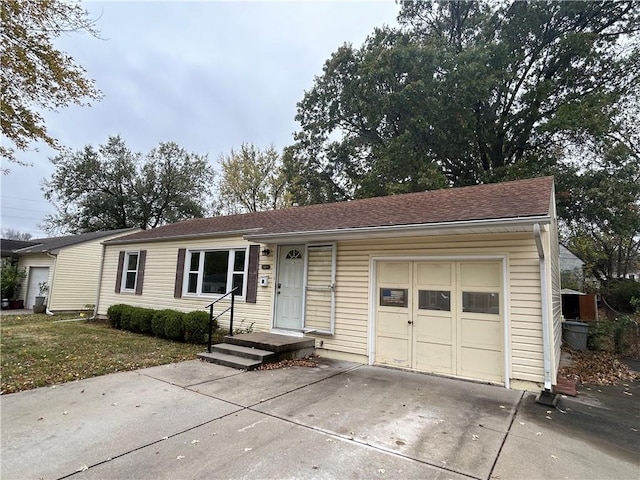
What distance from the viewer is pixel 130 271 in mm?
11852

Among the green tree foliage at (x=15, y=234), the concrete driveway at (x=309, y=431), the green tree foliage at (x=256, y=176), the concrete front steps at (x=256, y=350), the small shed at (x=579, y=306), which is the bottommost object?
the concrete driveway at (x=309, y=431)

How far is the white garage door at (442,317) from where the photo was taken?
5.36 metres

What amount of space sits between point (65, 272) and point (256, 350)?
1313 cm

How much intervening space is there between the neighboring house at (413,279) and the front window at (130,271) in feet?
11.0

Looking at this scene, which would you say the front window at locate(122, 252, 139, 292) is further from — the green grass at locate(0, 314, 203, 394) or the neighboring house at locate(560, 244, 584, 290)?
the neighboring house at locate(560, 244, 584, 290)

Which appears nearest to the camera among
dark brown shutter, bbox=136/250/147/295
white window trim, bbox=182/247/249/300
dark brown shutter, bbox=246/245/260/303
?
dark brown shutter, bbox=246/245/260/303

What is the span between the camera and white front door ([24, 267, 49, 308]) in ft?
53.1

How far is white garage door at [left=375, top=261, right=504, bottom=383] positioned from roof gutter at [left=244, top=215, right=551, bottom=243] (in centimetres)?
79

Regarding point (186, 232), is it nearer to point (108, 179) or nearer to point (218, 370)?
point (218, 370)

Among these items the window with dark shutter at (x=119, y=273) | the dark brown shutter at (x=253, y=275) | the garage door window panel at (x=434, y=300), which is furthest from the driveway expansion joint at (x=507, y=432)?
the window with dark shutter at (x=119, y=273)

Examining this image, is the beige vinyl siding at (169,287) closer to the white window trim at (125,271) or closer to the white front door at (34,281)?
the white window trim at (125,271)

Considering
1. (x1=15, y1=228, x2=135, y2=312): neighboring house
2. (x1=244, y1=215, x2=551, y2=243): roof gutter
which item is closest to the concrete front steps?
(x1=244, y1=215, x2=551, y2=243): roof gutter

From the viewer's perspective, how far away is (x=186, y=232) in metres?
10.6

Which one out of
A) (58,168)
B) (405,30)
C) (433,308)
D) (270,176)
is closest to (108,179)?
(58,168)
